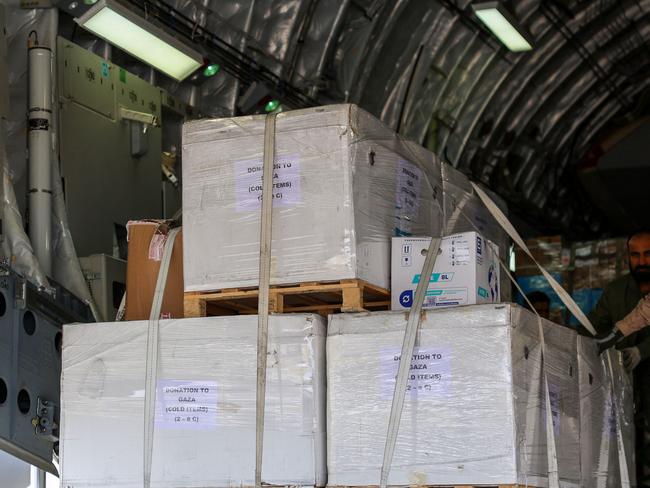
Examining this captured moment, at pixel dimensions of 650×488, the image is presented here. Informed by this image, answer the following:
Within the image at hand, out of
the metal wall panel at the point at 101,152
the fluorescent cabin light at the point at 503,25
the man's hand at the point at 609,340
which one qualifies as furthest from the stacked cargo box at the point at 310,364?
the fluorescent cabin light at the point at 503,25

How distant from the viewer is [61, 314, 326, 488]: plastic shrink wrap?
502cm

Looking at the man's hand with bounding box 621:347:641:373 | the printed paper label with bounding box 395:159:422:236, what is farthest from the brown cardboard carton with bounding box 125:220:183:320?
the man's hand with bounding box 621:347:641:373

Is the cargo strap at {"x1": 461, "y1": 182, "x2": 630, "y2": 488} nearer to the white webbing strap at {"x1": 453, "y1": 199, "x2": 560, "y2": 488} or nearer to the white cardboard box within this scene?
the white cardboard box

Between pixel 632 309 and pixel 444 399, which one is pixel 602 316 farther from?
Answer: pixel 444 399

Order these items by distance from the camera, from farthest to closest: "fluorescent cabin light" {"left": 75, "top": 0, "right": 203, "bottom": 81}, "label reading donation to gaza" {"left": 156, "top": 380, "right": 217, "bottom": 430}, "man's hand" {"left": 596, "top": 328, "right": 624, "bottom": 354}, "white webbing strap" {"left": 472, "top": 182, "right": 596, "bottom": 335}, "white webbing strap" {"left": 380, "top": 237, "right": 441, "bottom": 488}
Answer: "fluorescent cabin light" {"left": 75, "top": 0, "right": 203, "bottom": 81}, "man's hand" {"left": 596, "top": 328, "right": 624, "bottom": 354}, "white webbing strap" {"left": 472, "top": 182, "right": 596, "bottom": 335}, "label reading donation to gaza" {"left": 156, "top": 380, "right": 217, "bottom": 430}, "white webbing strap" {"left": 380, "top": 237, "right": 441, "bottom": 488}

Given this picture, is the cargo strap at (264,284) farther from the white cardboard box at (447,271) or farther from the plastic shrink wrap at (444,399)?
the white cardboard box at (447,271)

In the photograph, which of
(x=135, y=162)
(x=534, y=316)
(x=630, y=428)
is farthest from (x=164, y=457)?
(x=135, y=162)

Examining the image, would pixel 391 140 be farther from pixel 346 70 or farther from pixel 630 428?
pixel 346 70

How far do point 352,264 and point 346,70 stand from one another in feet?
17.5

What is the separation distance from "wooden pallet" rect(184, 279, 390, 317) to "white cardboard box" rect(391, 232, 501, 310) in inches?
5.1

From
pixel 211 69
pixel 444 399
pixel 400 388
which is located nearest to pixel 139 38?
pixel 211 69

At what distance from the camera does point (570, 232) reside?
16188 millimetres

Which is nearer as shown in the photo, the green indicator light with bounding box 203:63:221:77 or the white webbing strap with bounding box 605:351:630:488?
the white webbing strap with bounding box 605:351:630:488

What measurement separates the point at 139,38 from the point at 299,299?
300 cm
